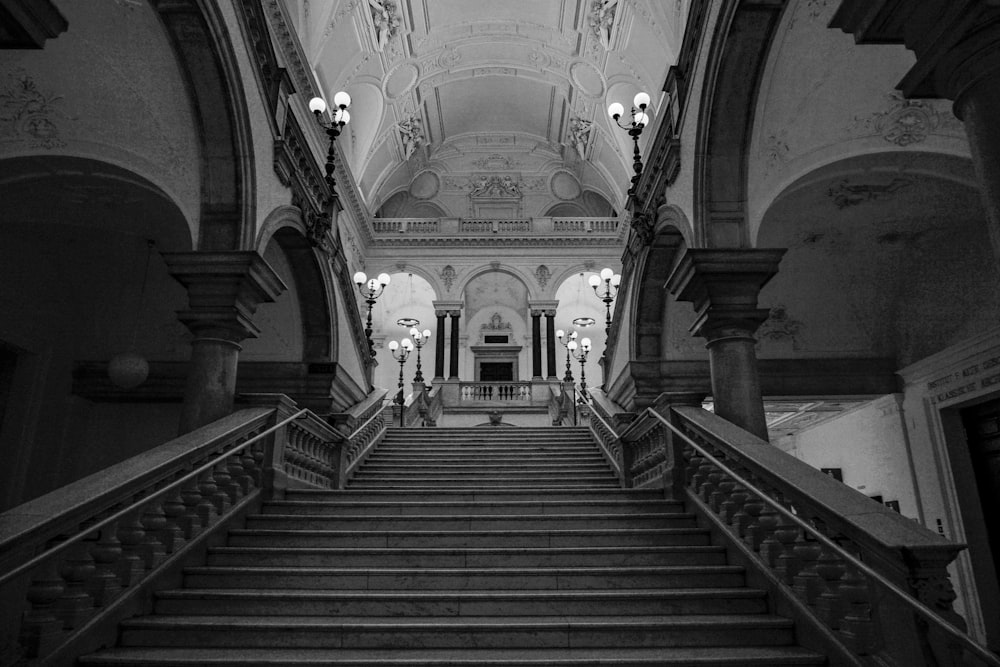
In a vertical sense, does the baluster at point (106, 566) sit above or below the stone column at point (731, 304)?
below

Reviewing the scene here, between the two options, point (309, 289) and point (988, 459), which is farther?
point (309, 289)

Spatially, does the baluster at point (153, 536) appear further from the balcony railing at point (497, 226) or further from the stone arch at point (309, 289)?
the balcony railing at point (497, 226)

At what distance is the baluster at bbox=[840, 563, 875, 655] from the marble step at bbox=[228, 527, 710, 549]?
73.4 inches

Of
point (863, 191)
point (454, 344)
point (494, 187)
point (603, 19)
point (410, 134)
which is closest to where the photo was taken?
point (863, 191)

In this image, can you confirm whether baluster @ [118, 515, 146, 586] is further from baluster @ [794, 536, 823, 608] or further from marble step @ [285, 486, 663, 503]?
baluster @ [794, 536, 823, 608]

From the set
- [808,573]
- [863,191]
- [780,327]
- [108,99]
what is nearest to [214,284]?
[108,99]

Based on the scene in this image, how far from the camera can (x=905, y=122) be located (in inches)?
266

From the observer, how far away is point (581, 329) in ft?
91.7

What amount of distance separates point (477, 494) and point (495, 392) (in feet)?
48.4

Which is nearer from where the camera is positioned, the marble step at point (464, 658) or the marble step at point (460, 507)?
the marble step at point (464, 658)

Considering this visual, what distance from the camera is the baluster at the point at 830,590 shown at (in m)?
3.60

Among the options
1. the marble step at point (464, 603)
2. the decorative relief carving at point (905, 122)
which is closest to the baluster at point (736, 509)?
the marble step at point (464, 603)

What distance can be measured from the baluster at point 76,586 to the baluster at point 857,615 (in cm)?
398

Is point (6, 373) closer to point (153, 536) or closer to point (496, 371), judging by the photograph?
point (153, 536)
